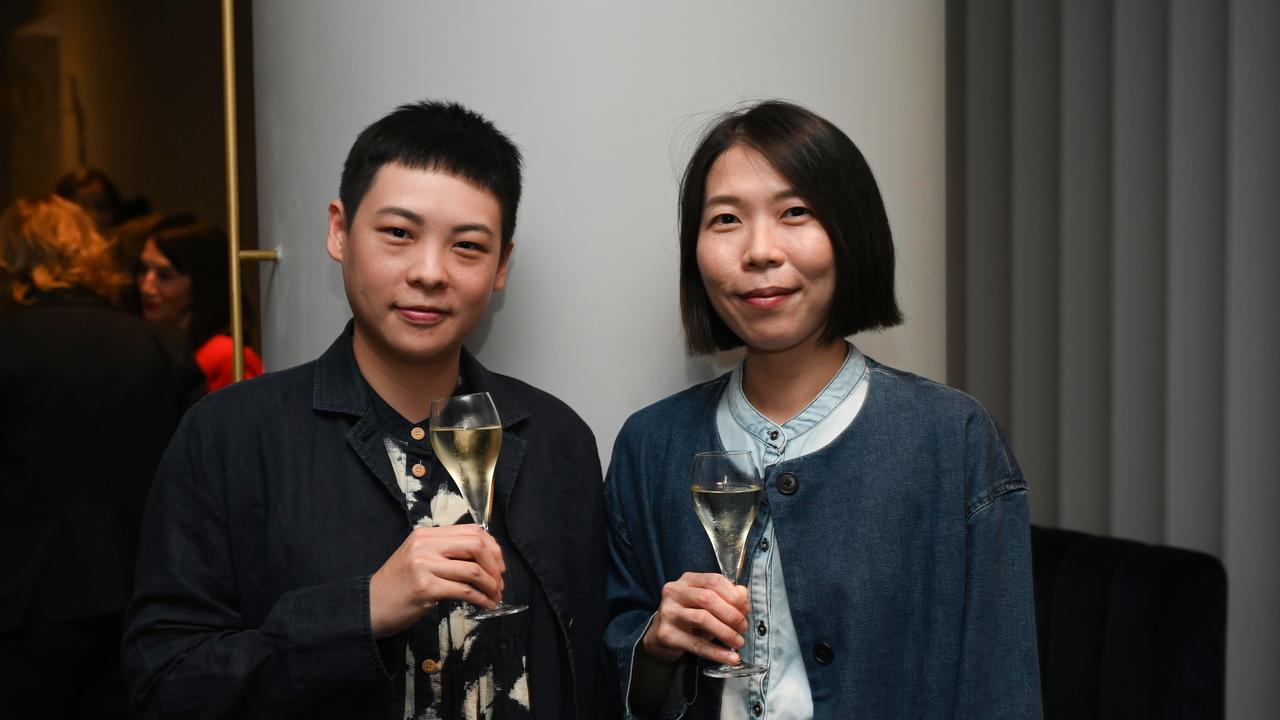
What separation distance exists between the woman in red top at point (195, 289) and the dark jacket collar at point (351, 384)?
54.2 inches

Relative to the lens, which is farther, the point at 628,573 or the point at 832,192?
the point at 628,573

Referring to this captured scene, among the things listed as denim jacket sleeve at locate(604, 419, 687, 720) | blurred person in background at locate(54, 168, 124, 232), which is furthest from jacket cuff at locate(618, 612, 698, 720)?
blurred person in background at locate(54, 168, 124, 232)

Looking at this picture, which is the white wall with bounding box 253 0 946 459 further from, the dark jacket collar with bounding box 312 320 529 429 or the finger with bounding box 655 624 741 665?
the finger with bounding box 655 624 741 665

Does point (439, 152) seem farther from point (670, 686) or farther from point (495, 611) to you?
point (670, 686)

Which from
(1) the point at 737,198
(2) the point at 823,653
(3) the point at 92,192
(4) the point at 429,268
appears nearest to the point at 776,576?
(2) the point at 823,653

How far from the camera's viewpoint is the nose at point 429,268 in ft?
5.03

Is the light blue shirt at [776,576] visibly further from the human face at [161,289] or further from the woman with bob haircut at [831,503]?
the human face at [161,289]

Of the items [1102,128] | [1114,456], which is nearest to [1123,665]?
[1114,456]

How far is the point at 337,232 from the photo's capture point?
5.56ft

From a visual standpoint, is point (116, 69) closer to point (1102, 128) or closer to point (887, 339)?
point (887, 339)

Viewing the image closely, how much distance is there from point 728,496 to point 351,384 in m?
0.61

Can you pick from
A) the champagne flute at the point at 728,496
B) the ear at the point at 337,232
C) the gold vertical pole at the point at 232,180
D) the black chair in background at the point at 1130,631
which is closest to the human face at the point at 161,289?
the gold vertical pole at the point at 232,180

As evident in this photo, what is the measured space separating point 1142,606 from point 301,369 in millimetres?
1630

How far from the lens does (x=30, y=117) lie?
9.46 ft
